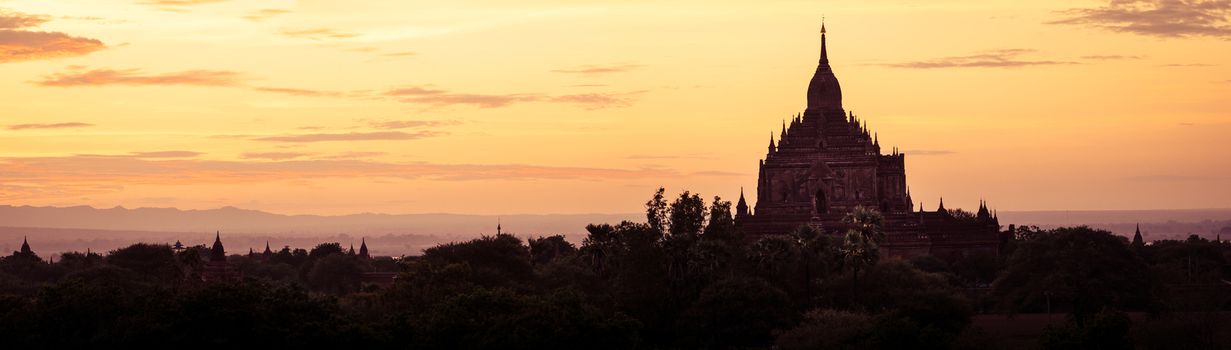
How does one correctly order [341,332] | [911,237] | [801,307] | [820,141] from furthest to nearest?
[820,141]
[911,237]
[801,307]
[341,332]

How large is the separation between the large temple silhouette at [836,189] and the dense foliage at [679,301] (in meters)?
21.0

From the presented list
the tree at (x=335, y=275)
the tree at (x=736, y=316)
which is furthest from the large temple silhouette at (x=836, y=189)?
the tree at (x=736, y=316)

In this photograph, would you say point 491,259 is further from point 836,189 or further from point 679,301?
point 836,189

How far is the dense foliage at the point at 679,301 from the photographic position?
99.5m

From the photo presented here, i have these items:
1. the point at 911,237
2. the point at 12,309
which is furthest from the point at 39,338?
the point at 911,237

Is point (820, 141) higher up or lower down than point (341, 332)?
higher up

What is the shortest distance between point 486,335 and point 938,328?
21095mm

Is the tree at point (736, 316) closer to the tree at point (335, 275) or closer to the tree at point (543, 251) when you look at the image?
the tree at point (543, 251)

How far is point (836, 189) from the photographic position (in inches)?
7042

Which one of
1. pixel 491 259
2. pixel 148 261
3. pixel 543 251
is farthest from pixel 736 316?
pixel 148 261

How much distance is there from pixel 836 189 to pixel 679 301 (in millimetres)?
68357

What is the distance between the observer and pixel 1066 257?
125 metres

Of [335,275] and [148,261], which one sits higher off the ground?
[148,261]

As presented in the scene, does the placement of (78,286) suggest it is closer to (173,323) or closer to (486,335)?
(173,323)
